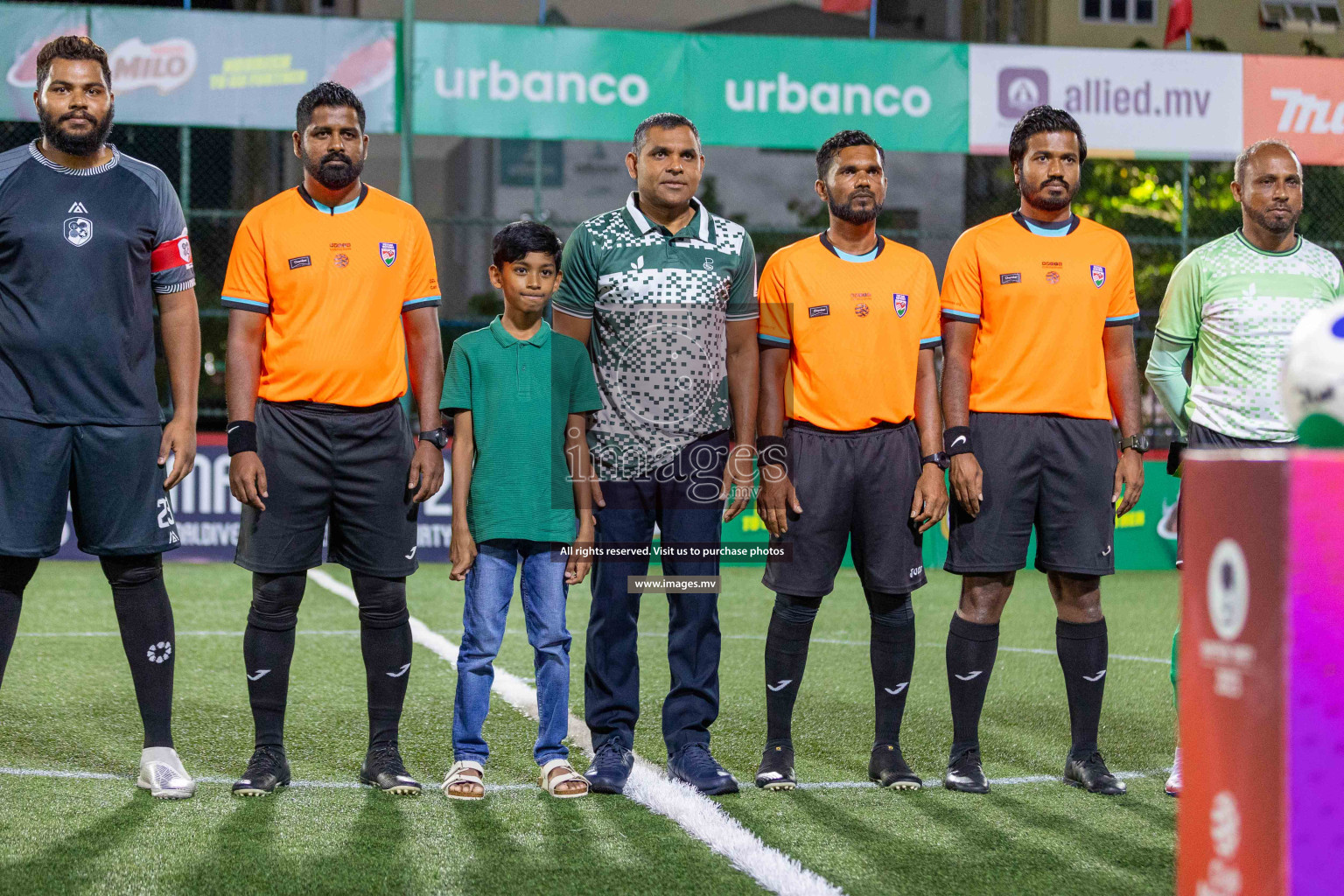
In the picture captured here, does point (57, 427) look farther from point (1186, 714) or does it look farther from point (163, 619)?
point (1186, 714)

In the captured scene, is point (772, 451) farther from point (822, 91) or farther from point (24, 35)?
point (24, 35)

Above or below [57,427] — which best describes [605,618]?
below

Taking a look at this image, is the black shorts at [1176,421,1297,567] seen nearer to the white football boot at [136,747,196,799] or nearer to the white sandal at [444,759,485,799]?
the white sandal at [444,759,485,799]

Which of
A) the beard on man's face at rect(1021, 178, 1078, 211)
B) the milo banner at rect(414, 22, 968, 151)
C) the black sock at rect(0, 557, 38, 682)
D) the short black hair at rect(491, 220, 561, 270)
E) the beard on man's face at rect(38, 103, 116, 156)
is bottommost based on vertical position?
the black sock at rect(0, 557, 38, 682)

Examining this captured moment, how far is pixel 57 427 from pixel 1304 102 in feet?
45.4

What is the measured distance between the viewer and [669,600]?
14.3ft

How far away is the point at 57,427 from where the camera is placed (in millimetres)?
3943

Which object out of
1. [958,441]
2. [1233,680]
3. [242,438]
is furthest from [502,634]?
[1233,680]

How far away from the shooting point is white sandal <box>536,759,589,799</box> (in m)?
4.13

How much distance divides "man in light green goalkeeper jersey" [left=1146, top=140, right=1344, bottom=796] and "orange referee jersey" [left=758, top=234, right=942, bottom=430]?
2.78 ft

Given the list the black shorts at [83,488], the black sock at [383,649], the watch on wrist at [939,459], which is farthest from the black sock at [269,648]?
the watch on wrist at [939,459]

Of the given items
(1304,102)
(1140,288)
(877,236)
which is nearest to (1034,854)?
(877,236)

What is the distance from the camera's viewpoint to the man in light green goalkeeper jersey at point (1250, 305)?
4.33 m

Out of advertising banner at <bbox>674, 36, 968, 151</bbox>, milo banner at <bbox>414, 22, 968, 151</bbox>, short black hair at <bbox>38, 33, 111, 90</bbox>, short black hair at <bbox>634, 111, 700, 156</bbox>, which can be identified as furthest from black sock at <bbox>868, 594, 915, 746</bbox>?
advertising banner at <bbox>674, 36, 968, 151</bbox>
